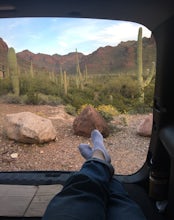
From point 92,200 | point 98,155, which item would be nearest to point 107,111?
point 98,155

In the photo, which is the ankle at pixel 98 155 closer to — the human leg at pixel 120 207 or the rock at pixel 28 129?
the human leg at pixel 120 207

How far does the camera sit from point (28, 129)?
317 cm

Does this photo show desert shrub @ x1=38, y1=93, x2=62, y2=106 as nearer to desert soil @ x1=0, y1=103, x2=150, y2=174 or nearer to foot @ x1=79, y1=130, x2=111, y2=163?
desert soil @ x1=0, y1=103, x2=150, y2=174

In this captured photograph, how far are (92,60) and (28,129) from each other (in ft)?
5.81

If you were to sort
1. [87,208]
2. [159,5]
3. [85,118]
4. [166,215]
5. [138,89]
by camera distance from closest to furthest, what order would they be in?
Answer: 1. [87,208]
2. [159,5]
3. [166,215]
4. [85,118]
5. [138,89]

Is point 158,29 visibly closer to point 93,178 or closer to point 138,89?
point 93,178

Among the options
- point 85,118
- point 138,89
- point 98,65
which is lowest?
point 85,118

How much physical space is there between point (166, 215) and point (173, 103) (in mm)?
547

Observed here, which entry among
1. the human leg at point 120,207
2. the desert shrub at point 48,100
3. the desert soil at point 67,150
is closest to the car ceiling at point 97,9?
the human leg at point 120,207

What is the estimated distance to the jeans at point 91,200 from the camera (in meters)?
0.90

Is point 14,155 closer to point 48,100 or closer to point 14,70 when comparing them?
point 48,100

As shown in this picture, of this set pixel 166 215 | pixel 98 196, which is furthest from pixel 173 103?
pixel 98 196

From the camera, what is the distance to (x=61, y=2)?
1.25 metres

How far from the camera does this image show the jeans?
0.90 meters
